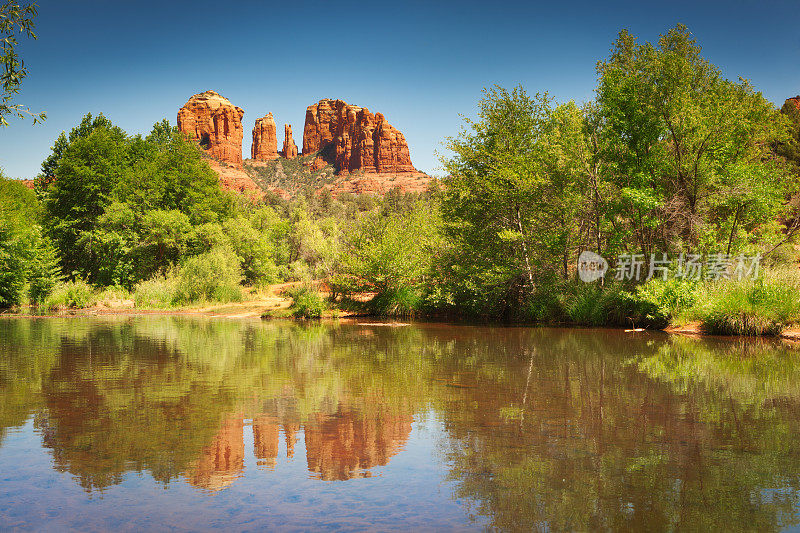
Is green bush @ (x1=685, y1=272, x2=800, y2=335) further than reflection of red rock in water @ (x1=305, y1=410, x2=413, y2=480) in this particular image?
Yes

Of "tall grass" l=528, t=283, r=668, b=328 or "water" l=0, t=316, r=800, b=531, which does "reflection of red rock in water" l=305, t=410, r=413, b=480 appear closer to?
"water" l=0, t=316, r=800, b=531

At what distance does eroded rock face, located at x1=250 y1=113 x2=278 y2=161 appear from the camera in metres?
165

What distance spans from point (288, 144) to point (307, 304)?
506 feet

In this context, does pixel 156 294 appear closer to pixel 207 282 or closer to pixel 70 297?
pixel 207 282

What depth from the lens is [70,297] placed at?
31.8 meters

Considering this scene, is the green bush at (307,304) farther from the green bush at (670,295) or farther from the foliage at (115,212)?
the green bush at (670,295)

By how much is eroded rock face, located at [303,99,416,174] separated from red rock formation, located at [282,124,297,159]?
4.52 metres

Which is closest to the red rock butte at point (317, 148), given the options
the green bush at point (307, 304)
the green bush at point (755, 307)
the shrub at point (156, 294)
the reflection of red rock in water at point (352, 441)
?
the shrub at point (156, 294)

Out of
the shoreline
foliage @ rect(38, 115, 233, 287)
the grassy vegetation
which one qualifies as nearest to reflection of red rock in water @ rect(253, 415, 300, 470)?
the shoreline

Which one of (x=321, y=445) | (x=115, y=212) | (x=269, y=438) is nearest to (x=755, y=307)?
(x=321, y=445)

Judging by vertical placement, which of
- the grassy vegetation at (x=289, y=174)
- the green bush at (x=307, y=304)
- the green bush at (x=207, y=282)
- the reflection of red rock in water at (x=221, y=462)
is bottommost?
the reflection of red rock in water at (x=221, y=462)

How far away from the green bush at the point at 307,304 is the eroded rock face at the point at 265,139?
145108mm

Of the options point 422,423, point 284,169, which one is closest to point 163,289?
point 422,423

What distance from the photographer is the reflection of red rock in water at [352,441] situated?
4992mm
